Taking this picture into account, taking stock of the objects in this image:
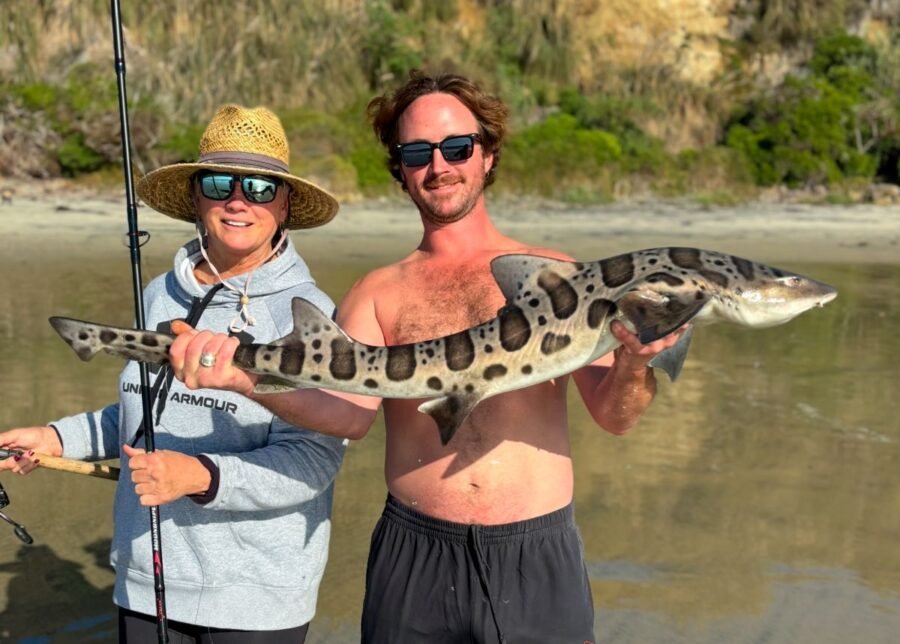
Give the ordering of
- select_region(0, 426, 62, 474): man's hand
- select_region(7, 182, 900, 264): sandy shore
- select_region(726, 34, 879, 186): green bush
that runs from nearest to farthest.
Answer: select_region(0, 426, 62, 474): man's hand → select_region(7, 182, 900, 264): sandy shore → select_region(726, 34, 879, 186): green bush

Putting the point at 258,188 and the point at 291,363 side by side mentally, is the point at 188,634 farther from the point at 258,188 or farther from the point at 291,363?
the point at 258,188

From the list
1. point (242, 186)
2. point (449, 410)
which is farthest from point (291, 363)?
point (242, 186)

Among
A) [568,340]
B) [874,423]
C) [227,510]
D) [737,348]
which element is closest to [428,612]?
[227,510]

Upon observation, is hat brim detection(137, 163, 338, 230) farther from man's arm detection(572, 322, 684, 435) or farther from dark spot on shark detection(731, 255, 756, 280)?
dark spot on shark detection(731, 255, 756, 280)

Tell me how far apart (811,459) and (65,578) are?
5.29 metres

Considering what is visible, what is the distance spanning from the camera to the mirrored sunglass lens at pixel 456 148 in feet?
12.4

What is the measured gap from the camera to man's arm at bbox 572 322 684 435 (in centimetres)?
328

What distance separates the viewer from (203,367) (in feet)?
10.6

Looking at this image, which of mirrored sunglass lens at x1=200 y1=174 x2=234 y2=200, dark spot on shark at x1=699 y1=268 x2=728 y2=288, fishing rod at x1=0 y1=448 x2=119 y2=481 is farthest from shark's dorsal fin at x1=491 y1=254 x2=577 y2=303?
fishing rod at x1=0 y1=448 x2=119 y2=481

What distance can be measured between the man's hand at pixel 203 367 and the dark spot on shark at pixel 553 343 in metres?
0.86

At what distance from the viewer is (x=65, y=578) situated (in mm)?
6457

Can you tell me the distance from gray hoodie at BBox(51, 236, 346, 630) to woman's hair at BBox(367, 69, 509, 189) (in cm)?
63

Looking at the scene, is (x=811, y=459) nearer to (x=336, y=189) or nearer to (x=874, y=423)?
(x=874, y=423)

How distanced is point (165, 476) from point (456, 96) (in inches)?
60.9
